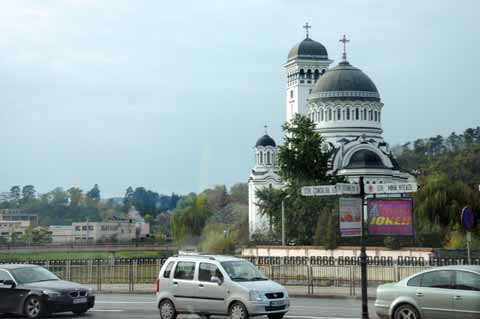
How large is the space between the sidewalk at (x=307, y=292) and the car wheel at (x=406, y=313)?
363 inches

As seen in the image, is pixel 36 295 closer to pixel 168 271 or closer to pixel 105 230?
pixel 168 271

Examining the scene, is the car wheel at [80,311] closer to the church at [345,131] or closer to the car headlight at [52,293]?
A: the car headlight at [52,293]

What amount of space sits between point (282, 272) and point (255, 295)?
1445cm

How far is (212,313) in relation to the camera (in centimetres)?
1898

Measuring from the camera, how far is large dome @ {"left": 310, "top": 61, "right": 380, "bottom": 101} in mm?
98375

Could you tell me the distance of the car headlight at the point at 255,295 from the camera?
18.2 metres

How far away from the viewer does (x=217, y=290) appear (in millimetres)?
18766

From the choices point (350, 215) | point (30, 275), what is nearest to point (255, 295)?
point (350, 215)

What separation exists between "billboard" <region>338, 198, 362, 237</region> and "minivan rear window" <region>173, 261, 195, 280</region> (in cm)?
357

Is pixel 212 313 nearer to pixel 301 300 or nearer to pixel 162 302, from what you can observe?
pixel 162 302

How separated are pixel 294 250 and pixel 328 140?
154 ft

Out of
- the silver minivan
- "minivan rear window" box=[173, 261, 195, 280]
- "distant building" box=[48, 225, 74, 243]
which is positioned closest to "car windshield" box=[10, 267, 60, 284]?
the silver minivan

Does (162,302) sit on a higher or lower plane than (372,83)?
lower

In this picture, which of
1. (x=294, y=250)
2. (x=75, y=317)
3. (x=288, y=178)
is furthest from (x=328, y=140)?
(x=75, y=317)
